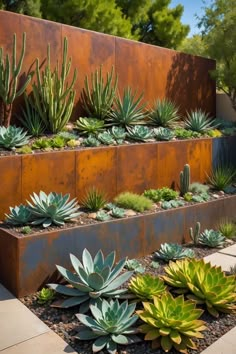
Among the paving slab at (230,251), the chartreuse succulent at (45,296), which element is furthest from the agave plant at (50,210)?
the paving slab at (230,251)

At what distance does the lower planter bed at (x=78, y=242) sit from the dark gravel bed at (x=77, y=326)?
0.27 meters

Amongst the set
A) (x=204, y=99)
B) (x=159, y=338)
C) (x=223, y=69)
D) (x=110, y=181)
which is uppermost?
(x=223, y=69)

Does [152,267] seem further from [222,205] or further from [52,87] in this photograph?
[52,87]

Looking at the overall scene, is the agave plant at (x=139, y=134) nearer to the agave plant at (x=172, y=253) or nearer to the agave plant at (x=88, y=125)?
the agave plant at (x=88, y=125)

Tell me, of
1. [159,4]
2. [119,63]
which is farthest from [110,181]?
[159,4]

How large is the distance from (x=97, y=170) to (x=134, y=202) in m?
0.76

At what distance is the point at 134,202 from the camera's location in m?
5.46

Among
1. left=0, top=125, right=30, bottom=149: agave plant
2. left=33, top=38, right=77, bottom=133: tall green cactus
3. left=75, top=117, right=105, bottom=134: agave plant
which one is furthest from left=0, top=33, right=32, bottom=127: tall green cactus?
left=75, top=117, right=105, bottom=134: agave plant

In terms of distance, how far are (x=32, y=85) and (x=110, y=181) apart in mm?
1867

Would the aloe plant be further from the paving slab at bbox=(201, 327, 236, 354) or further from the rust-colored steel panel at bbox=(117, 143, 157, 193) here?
the paving slab at bbox=(201, 327, 236, 354)

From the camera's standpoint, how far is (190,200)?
6250 millimetres

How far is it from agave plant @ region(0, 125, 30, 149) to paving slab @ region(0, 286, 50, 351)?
6.75 feet

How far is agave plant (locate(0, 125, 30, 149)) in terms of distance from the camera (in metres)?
5.14

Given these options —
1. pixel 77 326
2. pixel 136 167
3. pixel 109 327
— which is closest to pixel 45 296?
pixel 77 326
